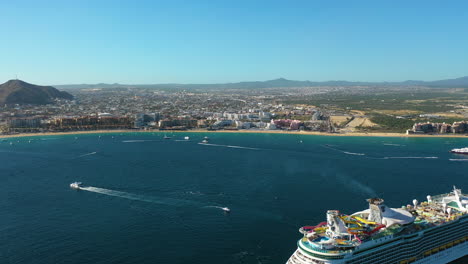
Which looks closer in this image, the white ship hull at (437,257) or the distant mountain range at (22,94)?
the white ship hull at (437,257)

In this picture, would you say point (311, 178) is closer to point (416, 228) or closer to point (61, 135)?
point (416, 228)

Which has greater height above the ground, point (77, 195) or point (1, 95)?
point (1, 95)

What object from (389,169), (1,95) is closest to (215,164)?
(389,169)

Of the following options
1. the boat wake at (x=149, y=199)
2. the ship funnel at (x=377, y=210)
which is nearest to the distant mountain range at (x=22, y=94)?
the boat wake at (x=149, y=199)

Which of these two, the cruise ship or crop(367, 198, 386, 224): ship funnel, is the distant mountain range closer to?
the cruise ship

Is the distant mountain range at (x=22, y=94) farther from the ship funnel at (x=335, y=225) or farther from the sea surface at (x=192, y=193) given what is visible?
the ship funnel at (x=335, y=225)

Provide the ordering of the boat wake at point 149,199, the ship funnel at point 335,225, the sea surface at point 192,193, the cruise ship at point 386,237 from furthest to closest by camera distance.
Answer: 1. the boat wake at point 149,199
2. the sea surface at point 192,193
3. the ship funnel at point 335,225
4. the cruise ship at point 386,237
